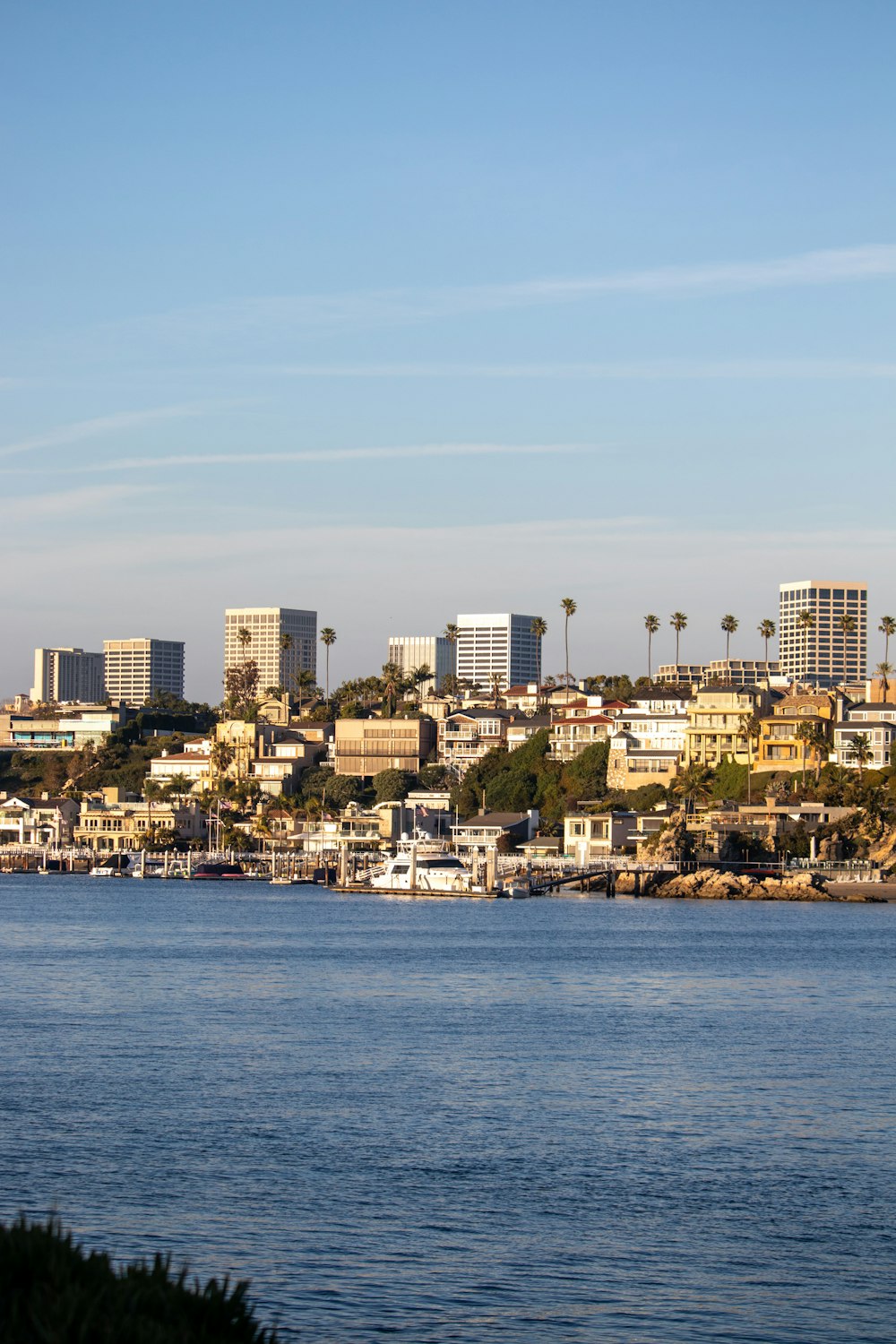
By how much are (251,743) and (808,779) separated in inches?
2602

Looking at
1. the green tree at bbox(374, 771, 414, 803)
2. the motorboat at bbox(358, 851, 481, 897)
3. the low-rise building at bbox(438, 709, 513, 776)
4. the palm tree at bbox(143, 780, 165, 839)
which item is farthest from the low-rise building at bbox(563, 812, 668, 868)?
the palm tree at bbox(143, 780, 165, 839)

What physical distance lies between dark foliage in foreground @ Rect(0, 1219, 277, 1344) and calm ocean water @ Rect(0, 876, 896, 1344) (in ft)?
23.2

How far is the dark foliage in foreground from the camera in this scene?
11117 millimetres

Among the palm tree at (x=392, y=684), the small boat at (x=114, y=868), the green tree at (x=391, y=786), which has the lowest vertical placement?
the small boat at (x=114, y=868)

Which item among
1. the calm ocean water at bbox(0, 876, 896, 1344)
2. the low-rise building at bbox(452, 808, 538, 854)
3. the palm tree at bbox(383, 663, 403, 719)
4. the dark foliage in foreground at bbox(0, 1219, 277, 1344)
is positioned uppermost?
the palm tree at bbox(383, 663, 403, 719)

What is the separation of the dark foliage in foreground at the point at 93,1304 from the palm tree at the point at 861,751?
134227 mm

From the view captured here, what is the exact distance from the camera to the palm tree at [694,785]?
14200cm

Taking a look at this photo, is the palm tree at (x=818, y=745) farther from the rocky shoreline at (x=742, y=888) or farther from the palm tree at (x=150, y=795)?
the palm tree at (x=150, y=795)

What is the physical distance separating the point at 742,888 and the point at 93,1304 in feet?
372

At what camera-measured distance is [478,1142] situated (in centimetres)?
2856

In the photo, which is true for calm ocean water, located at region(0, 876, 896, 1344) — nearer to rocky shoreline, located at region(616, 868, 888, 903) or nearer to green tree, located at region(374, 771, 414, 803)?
rocky shoreline, located at region(616, 868, 888, 903)

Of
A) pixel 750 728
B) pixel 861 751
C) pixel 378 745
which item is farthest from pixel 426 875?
pixel 378 745

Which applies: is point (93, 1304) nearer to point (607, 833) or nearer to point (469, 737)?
point (607, 833)

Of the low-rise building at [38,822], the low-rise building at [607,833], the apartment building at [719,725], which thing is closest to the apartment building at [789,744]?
the apartment building at [719,725]
